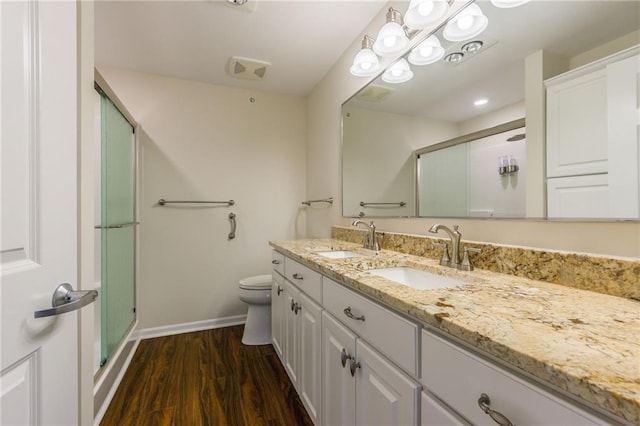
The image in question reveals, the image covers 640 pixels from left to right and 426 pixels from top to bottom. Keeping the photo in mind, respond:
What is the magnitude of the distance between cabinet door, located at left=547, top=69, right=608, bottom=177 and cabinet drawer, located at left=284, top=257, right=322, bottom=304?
967mm

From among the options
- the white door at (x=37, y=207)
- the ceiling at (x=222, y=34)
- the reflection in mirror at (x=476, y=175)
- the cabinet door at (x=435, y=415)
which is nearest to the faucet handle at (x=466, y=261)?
the reflection in mirror at (x=476, y=175)

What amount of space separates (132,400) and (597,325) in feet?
6.82

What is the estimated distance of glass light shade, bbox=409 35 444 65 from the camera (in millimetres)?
1347

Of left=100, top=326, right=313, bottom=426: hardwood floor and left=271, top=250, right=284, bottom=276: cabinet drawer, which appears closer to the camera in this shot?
left=100, top=326, right=313, bottom=426: hardwood floor

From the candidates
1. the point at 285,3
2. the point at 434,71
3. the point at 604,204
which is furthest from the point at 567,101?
the point at 285,3

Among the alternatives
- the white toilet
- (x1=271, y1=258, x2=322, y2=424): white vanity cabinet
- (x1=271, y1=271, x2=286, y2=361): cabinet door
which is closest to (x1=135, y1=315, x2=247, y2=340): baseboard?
the white toilet

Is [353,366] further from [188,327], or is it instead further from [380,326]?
[188,327]

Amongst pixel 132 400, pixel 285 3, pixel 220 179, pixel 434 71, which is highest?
pixel 285 3

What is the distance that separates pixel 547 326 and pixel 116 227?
2.19 m

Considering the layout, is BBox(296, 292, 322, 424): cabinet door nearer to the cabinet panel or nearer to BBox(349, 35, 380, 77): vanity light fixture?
the cabinet panel

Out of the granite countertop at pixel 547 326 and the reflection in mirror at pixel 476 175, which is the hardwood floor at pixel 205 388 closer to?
the granite countertop at pixel 547 326

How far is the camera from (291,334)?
162 cm

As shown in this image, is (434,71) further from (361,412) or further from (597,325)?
(361,412)

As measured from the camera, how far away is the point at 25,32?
486 mm
